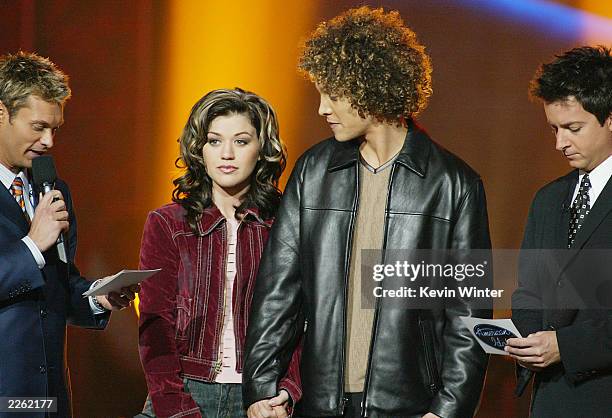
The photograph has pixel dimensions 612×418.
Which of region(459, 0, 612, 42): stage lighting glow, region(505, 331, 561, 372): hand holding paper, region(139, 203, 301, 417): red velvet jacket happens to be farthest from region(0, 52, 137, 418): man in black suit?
region(459, 0, 612, 42): stage lighting glow

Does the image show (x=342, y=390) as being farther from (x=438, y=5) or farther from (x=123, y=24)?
(x=123, y=24)

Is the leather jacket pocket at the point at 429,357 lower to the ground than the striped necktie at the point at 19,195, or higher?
lower

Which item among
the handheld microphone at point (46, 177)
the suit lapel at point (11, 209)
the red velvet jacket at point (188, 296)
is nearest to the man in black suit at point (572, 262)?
the red velvet jacket at point (188, 296)

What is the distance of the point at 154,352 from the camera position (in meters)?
3.03

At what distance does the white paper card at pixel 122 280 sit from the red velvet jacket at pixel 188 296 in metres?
0.13

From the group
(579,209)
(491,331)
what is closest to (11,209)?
(491,331)

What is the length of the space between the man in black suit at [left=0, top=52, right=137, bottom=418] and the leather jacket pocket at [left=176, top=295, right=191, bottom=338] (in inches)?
7.4

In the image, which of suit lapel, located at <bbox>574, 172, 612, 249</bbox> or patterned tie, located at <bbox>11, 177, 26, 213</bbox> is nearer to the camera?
suit lapel, located at <bbox>574, 172, 612, 249</bbox>

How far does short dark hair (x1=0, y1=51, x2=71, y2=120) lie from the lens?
10.1ft

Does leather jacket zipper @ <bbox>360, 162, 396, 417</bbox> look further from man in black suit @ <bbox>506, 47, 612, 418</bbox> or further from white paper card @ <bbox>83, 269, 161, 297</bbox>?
white paper card @ <bbox>83, 269, 161, 297</bbox>

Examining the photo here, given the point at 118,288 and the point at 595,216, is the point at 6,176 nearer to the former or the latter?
the point at 118,288

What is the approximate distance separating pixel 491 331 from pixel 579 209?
0.55 metres

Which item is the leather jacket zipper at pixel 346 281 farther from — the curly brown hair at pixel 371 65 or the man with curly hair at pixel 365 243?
the curly brown hair at pixel 371 65

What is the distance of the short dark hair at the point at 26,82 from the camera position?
10.1 feet
